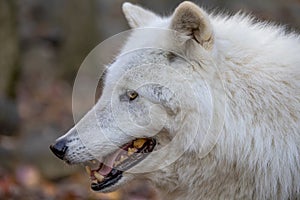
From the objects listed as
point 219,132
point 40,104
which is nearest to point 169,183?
point 219,132

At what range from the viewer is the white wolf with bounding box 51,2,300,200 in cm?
397

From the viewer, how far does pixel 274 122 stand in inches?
157

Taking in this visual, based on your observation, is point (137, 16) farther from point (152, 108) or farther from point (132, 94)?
point (152, 108)

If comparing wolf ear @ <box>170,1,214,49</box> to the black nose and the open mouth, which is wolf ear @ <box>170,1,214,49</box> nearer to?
the open mouth

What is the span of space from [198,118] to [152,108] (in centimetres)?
29

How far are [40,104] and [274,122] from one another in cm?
967

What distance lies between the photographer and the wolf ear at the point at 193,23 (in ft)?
12.7

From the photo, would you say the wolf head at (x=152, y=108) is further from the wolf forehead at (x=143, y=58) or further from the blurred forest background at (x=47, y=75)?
the blurred forest background at (x=47, y=75)

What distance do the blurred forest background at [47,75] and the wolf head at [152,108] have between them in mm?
358

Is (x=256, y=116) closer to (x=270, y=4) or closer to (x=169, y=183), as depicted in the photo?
(x=169, y=183)

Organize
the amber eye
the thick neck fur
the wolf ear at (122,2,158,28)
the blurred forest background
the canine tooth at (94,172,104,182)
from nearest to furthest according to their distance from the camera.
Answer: the thick neck fur → the amber eye → the canine tooth at (94,172,104,182) → the wolf ear at (122,2,158,28) → the blurred forest background

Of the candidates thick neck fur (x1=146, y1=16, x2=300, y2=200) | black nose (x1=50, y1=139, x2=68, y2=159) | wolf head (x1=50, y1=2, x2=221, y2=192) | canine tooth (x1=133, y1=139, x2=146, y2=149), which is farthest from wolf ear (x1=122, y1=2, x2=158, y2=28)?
black nose (x1=50, y1=139, x2=68, y2=159)

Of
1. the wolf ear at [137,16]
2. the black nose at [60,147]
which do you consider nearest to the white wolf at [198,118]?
the black nose at [60,147]

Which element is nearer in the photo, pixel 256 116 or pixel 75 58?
pixel 256 116
